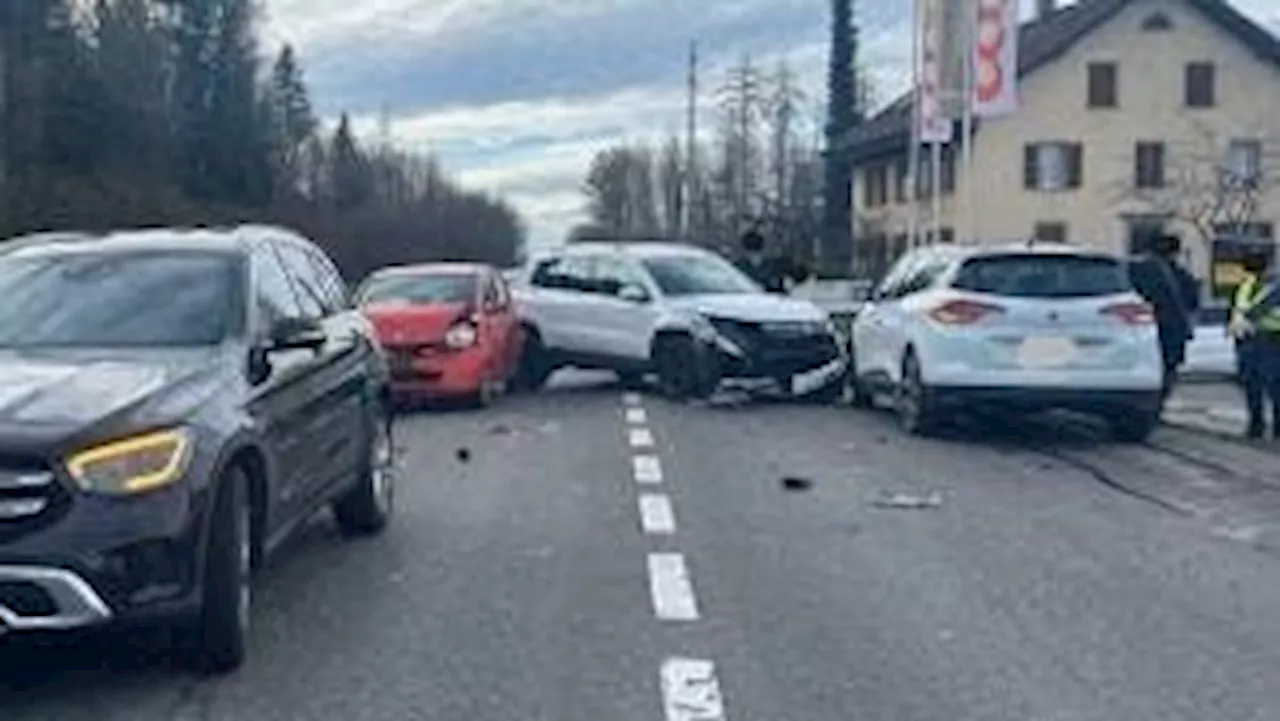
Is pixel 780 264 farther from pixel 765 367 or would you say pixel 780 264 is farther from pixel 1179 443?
pixel 1179 443

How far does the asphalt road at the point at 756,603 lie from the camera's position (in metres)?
7.62

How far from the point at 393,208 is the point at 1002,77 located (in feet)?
255

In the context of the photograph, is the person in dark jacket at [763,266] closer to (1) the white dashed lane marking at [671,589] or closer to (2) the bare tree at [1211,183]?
(1) the white dashed lane marking at [671,589]

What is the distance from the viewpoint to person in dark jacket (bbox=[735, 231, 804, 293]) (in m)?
28.6

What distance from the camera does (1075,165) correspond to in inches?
2788

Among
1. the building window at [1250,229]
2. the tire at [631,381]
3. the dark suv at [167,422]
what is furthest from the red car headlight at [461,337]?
the building window at [1250,229]

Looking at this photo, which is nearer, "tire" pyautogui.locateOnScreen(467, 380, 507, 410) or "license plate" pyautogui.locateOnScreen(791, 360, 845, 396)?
"tire" pyautogui.locateOnScreen(467, 380, 507, 410)

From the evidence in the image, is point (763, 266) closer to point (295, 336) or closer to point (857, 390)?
point (857, 390)

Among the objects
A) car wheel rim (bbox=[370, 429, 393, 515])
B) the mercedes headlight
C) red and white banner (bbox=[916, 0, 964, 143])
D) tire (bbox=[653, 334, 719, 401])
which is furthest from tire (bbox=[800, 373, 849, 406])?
the mercedes headlight

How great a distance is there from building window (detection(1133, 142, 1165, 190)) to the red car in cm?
5140

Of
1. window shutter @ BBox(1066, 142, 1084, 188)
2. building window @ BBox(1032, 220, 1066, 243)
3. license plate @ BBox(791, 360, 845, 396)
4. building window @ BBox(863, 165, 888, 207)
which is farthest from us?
building window @ BBox(863, 165, 888, 207)

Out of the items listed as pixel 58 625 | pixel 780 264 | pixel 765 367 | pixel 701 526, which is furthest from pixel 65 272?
pixel 780 264

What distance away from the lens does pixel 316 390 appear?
32.2 feet

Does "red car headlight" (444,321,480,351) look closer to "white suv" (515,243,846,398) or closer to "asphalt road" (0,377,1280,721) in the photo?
"white suv" (515,243,846,398)
